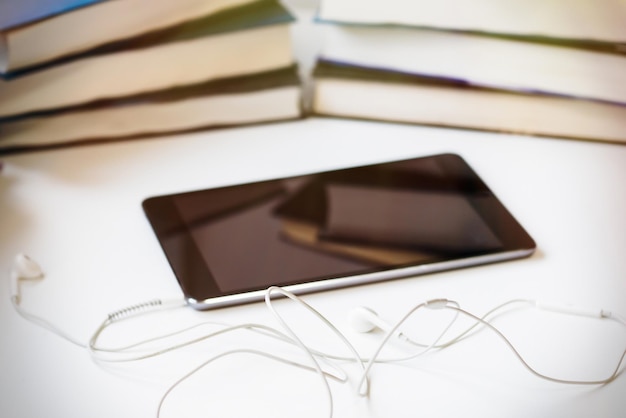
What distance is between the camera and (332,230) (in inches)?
20.4

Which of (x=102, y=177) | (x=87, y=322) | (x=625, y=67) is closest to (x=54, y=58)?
(x=102, y=177)

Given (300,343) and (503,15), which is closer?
(300,343)

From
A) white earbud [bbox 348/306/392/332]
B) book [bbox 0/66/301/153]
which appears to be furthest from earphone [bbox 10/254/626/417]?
book [bbox 0/66/301/153]

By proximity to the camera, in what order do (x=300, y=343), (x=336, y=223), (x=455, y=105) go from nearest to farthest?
(x=300, y=343)
(x=336, y=223)
(x=455, y=105)

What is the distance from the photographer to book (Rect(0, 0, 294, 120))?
572mm

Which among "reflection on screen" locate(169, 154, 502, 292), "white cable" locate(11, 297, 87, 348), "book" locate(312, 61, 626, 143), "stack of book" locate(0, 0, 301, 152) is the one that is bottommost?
"white cable" locate(11, 297, 87, 348)

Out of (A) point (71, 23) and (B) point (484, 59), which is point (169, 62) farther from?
(B) point (484, 59)

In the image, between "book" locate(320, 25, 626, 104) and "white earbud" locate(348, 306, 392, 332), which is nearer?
"white earbud" locate(348, 306, 392, 332)

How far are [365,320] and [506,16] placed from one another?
294mm

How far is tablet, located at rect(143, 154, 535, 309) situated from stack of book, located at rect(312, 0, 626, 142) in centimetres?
7

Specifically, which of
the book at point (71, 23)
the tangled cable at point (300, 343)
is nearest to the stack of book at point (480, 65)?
the book at point (71, 23)

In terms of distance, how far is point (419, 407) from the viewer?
0.40 m

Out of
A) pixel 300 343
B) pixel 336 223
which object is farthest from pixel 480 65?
pixel 300 343

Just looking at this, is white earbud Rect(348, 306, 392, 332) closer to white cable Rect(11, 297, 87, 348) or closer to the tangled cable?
the tangled cable
